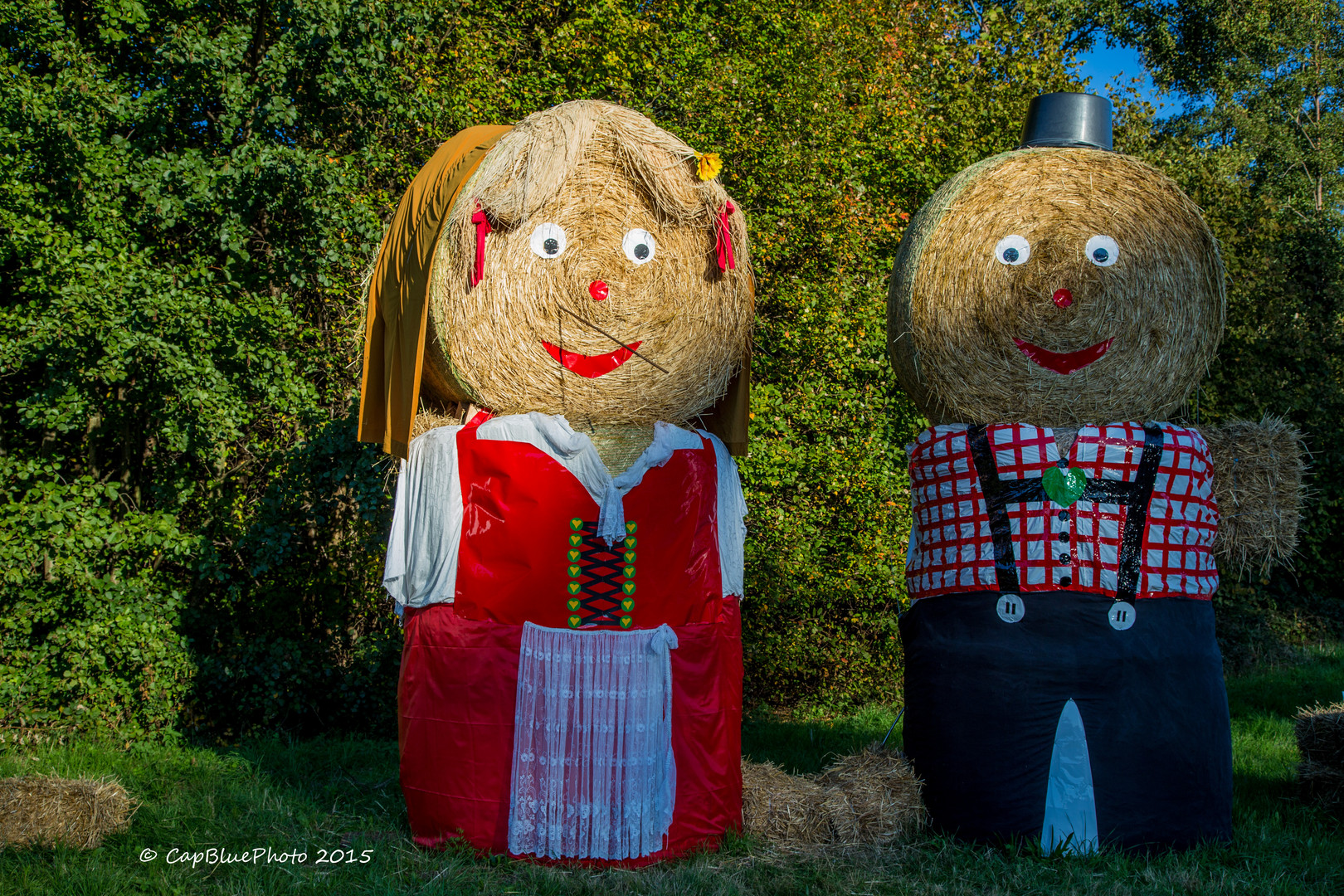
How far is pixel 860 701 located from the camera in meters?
8.56

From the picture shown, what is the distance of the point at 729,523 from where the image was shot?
4.38 m

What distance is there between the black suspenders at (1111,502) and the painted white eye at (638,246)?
1.66m

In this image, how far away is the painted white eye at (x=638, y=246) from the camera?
417cm

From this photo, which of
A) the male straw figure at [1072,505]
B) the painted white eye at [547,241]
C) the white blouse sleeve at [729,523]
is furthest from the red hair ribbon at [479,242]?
the male straw figure at [1072,505]

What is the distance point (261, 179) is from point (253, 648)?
3.23 meters

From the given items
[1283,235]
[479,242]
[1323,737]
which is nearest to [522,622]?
[479,242]

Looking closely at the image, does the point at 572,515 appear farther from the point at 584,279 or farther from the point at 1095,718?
the point at 1095,718

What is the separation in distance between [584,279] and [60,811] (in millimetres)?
3104

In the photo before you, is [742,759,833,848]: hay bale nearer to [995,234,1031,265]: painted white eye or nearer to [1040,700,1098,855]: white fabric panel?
[1040,700,1098,855]: white fabric panel

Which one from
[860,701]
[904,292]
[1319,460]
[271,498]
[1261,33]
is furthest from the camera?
[1261,33]

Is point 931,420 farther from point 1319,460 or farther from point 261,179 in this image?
point 1319,460

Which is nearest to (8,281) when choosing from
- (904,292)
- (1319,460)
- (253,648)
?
(253,648)

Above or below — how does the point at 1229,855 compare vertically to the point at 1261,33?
below

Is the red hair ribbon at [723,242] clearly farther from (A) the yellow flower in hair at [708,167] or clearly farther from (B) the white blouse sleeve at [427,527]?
(B) the white blouse sleeve at [427,527]
